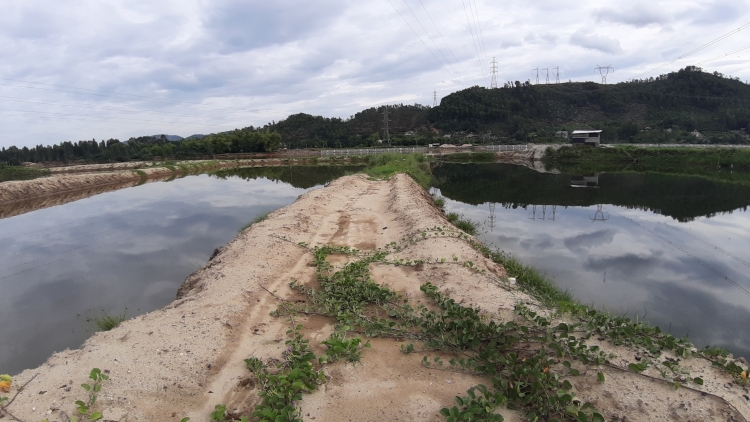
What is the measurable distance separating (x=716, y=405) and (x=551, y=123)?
372ft

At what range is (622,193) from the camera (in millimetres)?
26422

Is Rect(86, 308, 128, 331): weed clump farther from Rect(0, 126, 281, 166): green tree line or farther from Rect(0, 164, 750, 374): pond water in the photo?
Rect(0, 126, 281, 166): green tree line

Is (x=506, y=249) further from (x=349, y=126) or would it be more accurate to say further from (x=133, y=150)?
(x=349, y=126)

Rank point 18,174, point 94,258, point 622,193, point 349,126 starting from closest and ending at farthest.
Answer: point 94,258
point 622,193
point 18,174
point 349,126

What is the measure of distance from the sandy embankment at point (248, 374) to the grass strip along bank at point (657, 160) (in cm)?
3612

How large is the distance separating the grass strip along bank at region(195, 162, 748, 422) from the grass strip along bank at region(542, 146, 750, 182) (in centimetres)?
3603

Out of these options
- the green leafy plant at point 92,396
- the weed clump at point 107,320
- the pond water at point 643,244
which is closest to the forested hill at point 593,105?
→ the pond water at point 643,244

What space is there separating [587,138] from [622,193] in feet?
122

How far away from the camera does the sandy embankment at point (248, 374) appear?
402 centimetres

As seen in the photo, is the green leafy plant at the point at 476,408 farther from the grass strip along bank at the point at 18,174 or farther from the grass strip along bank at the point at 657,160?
the grass strip along bank at the point at 18,174

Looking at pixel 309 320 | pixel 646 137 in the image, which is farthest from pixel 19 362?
pixel 646 137

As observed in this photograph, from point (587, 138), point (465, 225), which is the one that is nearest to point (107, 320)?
point (465, 225)

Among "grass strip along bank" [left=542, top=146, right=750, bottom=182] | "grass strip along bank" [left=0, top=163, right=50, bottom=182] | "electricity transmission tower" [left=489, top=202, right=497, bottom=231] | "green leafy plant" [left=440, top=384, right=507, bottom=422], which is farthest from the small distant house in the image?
"grass strip along bank" [left=0, top=163, right=50, bottom=182]

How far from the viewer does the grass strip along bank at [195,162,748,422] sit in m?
4.02
